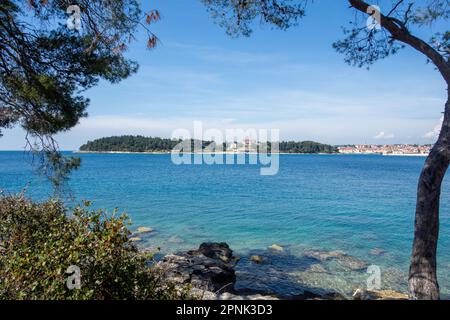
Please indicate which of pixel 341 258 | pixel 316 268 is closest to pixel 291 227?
pixel 341 258

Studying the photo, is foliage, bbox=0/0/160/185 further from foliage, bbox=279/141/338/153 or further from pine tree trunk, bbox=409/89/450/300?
foliage, bbox=279/141/338/153

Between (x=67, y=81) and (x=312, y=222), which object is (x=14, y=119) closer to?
(x=67, y=81)

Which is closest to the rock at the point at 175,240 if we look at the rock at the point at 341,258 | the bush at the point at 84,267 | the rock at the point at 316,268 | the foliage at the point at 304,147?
the rock at the point at 341,258

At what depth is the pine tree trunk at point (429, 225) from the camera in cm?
489

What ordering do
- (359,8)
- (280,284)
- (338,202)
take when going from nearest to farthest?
(359,8), (280,284), (338,202)

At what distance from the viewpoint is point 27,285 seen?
319 cm

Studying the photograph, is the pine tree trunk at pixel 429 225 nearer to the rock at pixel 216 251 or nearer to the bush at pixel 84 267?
the bush at pixel 84 267

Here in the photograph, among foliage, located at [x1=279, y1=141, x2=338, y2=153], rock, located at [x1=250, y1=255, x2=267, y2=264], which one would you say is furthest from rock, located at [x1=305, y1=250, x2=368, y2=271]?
foliage, located at [x1=279, y1=141, x2=338, y2=153]

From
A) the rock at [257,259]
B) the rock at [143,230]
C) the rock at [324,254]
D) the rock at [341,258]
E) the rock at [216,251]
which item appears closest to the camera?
the rock at [216,251]

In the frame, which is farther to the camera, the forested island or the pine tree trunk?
the forested island

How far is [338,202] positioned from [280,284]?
70.0 feet

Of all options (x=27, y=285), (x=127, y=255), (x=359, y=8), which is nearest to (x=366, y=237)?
(x=359, y=8)

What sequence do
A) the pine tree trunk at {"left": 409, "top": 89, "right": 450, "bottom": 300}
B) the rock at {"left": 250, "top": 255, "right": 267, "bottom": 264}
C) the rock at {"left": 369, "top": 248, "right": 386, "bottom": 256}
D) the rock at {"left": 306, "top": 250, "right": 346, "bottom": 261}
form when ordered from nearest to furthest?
the pine tree trunk at {"left": 409, "top": 89, "right": 450, "bottom": 300}, the rock at {"left": 250, "top": 255, "right": 267, "bottom": 264}, the rock at {"left": 306, "top": 250, "right": 346, "bottom": 261}, the rock at {"left": 369, "top": 248, "right": 386, "bottom": 256}

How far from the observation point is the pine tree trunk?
489 centimetres
